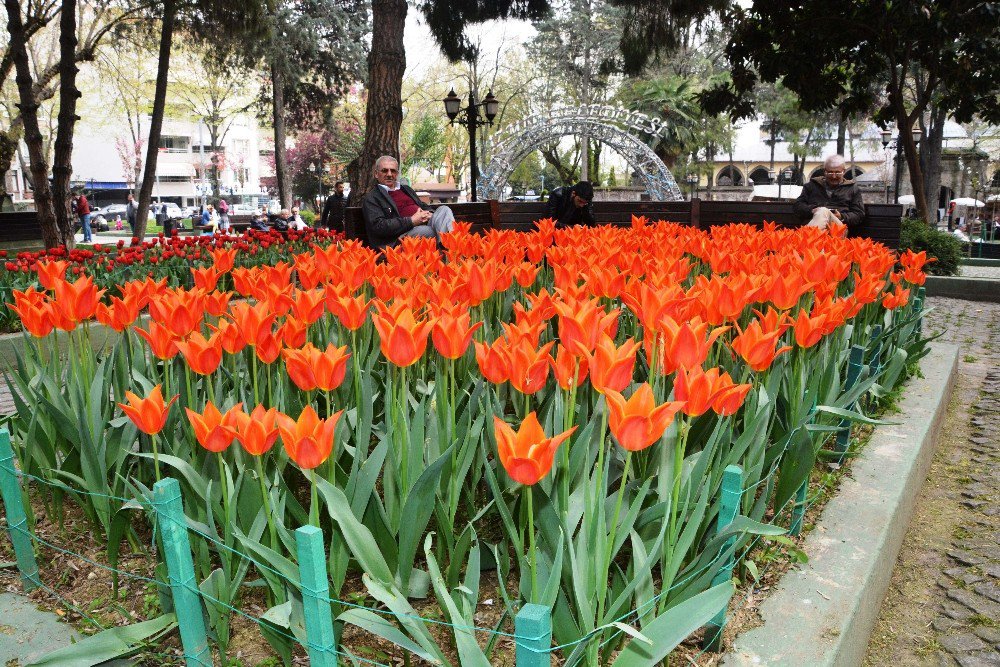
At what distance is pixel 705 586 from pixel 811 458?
0.66 m

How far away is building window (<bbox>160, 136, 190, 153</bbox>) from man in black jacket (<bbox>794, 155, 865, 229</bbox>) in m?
72.8

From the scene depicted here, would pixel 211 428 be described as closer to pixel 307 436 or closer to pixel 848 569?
pixel 307 436

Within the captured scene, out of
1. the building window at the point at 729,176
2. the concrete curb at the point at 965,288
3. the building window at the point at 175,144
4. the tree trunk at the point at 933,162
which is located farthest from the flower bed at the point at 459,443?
the building window at the point at 175,144

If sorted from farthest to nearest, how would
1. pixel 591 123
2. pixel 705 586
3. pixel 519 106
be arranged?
Result: 1. pixel 519 106
2. pixel 591 123
3. pixel 705 586

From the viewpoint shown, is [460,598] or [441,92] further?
[441,92]

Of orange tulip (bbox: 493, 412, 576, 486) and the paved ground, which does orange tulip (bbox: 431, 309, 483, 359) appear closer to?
orange tulip (bbox: 493, 412, 576, 486)

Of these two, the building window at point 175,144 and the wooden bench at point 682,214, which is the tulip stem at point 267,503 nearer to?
the wooden bench at point 682,214

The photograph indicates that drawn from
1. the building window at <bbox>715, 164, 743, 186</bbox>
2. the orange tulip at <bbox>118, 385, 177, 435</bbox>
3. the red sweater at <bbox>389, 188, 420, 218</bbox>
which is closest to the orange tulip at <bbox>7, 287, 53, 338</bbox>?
the orange tulip at <bbox>118, 385, 177, 435</bbox>

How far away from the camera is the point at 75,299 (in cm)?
252

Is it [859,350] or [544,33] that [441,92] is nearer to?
[544,33]

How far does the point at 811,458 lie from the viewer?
2.22 m

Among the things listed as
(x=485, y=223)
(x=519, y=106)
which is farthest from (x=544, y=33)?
(x=485, y=223)

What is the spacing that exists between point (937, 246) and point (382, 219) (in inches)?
391

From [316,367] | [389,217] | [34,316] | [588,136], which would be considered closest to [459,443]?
[316,367]
